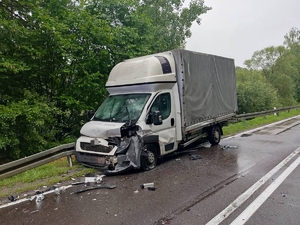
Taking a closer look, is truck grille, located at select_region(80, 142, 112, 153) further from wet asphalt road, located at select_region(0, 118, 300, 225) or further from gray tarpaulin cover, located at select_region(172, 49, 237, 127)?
gray tarpaulin cover, located at select_region(172, 49, 237, 127)

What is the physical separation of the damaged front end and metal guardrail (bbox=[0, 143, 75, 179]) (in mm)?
906

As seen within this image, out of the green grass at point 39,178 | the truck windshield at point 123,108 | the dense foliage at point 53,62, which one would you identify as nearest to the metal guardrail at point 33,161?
the green grass at point 39,178

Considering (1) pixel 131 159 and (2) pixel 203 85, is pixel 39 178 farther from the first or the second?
(2) pixel 203 85

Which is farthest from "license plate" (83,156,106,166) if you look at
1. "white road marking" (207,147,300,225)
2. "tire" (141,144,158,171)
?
"white road marking" (207,147,300,225)

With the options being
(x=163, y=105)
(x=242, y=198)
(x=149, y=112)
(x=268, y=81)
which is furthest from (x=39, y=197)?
(x=268, y=81)

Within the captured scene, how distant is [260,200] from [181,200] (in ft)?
4.42

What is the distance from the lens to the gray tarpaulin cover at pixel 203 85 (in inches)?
297

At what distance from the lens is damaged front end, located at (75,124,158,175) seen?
6070 millimetres

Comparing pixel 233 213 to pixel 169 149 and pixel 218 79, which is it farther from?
pixel 218 79

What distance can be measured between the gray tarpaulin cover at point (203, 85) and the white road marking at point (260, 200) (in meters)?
2.87

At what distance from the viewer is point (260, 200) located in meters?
4.38

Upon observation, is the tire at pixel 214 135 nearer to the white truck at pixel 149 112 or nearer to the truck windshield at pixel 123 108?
the white truck at pixel 149 112

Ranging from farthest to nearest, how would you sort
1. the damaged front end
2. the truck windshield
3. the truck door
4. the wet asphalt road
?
the truck door, the truck windshield, the damaged front end, the wet asphalt road

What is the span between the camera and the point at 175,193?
4832mm
